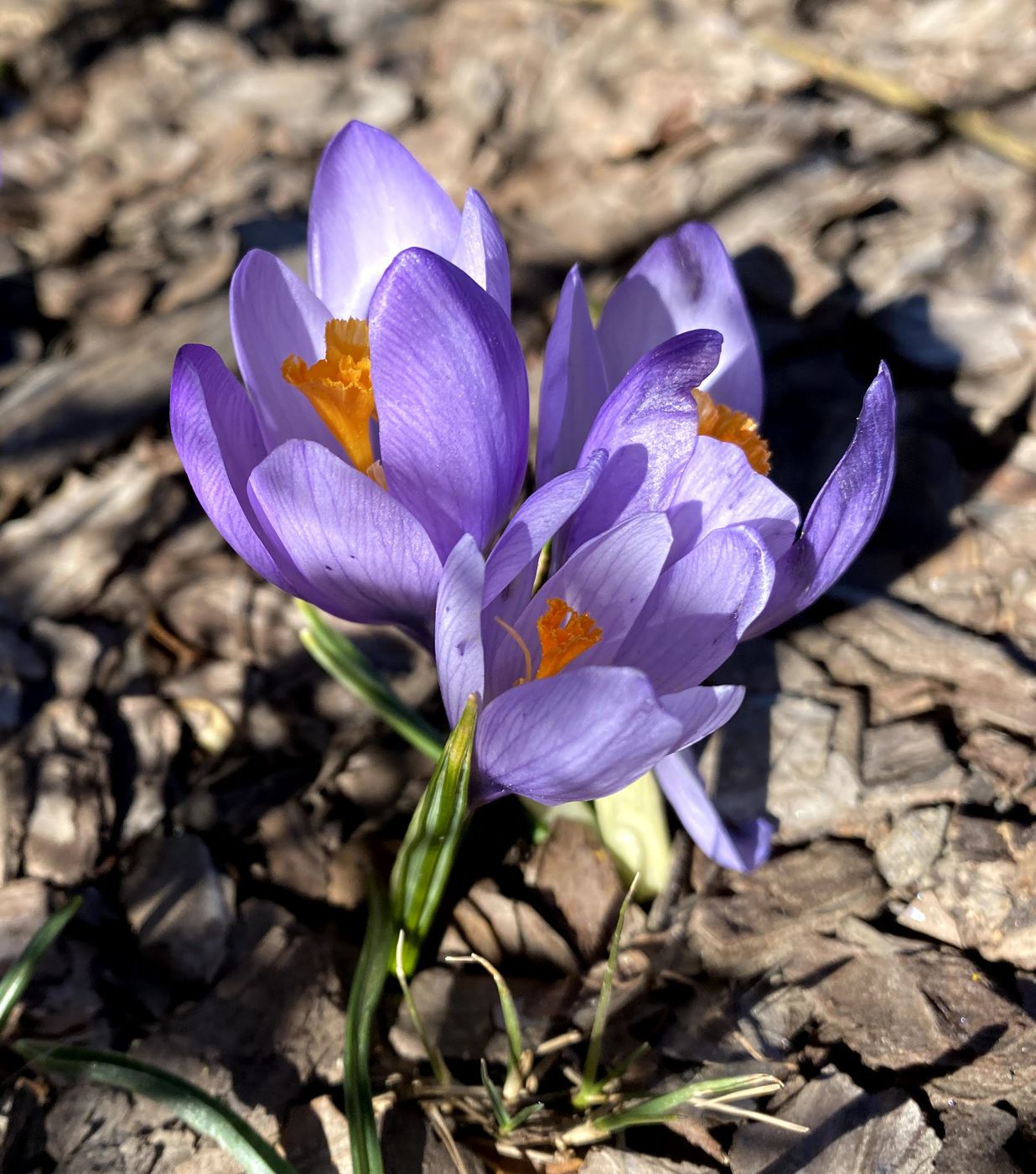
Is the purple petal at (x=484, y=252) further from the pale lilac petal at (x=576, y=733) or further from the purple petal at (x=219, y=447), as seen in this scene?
the pale lilac petal at (x=576, y=733)

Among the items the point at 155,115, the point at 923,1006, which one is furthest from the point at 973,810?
the point at 155,115

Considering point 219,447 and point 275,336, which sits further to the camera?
point 275,336

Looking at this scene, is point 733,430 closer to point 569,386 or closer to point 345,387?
point 569,386

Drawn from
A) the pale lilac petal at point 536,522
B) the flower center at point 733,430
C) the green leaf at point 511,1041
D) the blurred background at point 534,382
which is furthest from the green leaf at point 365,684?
the flower center at point 733,430

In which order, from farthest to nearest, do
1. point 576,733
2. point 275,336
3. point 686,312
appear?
point 686,312
point 275,336
point 576,733

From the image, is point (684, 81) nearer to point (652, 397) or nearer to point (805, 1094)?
point (652, 397)

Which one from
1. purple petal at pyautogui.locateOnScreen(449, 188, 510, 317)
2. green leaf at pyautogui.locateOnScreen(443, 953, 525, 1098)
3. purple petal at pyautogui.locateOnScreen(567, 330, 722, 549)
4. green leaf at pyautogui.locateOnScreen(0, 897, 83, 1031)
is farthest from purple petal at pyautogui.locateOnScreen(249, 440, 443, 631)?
green leaf at pyautogui.locateOnScreen(0, 897, 83, 1031)

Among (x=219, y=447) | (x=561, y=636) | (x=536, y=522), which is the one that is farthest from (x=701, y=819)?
(x=219, y=447)

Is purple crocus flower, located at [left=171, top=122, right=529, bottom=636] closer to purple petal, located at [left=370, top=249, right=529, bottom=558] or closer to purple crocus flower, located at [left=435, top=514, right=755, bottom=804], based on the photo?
purple petal, located at [left=370, top=249, right=529, bottom=558]
